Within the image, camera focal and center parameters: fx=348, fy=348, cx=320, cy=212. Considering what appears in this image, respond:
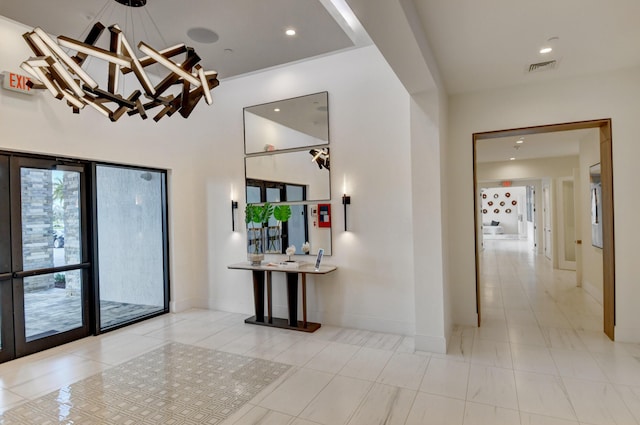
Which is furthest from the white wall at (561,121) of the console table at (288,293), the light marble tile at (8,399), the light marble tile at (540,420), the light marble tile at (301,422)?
the light marble tile at (8,399)

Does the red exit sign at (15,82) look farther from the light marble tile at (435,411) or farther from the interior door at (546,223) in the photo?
the interior door at (546,223)

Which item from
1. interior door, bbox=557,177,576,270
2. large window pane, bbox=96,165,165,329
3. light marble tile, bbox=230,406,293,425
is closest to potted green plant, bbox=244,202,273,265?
large window pane, bbox=96,165,165,329

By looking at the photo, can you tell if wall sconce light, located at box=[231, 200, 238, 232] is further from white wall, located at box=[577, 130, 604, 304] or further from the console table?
white wall, located at box=[577, 130, 604, 304]

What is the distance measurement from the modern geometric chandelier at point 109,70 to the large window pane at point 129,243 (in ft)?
7.41

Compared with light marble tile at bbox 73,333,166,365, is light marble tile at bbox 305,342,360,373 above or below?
below

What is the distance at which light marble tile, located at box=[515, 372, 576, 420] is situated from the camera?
8.49ft

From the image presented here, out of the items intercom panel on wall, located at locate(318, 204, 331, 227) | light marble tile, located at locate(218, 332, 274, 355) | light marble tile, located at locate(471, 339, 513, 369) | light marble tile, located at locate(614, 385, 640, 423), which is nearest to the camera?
light marble tile, located at locate(614, 385, 640, 423)

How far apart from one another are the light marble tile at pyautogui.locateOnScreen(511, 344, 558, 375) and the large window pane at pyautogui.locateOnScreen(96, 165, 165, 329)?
15.9 feet

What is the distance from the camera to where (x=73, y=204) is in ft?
14.2

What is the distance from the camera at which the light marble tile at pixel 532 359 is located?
10.7ft

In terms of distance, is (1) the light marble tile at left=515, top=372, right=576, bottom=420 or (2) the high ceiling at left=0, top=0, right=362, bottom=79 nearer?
(1) the light marble tile at left=515, top=372, right=576, bottom=420

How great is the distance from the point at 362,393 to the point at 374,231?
6.60ft

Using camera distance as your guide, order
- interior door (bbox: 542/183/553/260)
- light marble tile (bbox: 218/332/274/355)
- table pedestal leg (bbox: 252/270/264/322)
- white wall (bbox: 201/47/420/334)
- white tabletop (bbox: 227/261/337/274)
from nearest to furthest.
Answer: light marble tile (bbox: 218/332/274/355)
white wall (bbox: 201/47/420/334)
white tabletop (bbox: 227/261/337/274)
table pedestal leg (bbox: 252/270/264/322)
interior door (bbox: 542/183/553/260)

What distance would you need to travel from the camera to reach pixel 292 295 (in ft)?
15.0
